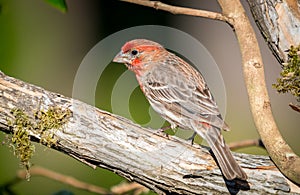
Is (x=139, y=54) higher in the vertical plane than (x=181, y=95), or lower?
higher

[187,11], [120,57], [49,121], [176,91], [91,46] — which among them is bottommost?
[49,121]

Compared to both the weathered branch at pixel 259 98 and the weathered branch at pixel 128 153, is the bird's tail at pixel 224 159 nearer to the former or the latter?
the weathered branch at pixel 128 153

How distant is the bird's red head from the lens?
539 cm

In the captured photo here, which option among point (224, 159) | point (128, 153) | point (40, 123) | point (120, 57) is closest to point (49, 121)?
point (40, 123)

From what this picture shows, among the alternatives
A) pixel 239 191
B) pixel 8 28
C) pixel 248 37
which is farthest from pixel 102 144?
pixel 8 28

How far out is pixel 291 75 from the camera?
391 cm

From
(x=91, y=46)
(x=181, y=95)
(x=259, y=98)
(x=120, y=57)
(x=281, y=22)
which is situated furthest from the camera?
(x=91, y=46)

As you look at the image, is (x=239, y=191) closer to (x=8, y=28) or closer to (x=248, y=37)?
(x=248, y=37)

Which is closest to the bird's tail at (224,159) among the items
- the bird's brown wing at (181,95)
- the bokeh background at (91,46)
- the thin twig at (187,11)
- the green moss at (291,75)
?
the bird's brown wing at (181,95)

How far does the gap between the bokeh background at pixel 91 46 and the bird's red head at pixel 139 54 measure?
2.71 metres

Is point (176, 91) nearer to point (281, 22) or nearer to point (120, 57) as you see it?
point (120, 57)

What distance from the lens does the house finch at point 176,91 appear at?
4.66 meters

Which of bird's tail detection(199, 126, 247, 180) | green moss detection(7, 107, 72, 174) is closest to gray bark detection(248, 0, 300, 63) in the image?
bird's tail detection(199, 126, 247, 180)

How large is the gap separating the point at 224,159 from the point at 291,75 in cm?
66
